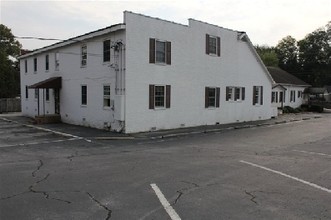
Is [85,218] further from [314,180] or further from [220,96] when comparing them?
[220,96]

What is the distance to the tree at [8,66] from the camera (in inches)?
1829

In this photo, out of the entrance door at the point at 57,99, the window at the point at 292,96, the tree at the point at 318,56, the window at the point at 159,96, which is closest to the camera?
the window at the point at 159,96

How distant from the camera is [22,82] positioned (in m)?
34.4

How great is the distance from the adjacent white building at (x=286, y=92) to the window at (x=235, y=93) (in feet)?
43.2

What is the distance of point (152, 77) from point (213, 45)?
22.0ft

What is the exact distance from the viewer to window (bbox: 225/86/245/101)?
2611cm

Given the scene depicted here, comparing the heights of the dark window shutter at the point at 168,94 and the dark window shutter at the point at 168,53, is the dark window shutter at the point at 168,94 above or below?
below

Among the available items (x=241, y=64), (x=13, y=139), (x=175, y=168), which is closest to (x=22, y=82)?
(x=13, y=139)

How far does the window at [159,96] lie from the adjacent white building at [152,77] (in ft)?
0.20

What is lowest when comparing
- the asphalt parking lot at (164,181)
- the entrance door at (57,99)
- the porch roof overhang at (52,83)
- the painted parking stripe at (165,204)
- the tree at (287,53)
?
the asphalt parking lot at (164,181)

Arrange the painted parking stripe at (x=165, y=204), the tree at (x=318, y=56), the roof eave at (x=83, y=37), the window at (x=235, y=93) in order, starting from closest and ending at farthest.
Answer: the painted parking stripe at (x=165, y=204), the roof eave at (x=83, y=37), the window at (x=235, y=93), the tree at (x=318, y=56)

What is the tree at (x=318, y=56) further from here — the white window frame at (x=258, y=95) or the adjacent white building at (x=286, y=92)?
the white window frame at (x=258, y=95)

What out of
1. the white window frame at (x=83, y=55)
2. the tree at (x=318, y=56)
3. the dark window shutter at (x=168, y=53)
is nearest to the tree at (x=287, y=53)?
the tree at (x=318, y=56)

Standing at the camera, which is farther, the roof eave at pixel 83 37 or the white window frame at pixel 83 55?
the white window frame at pixel 83 55
